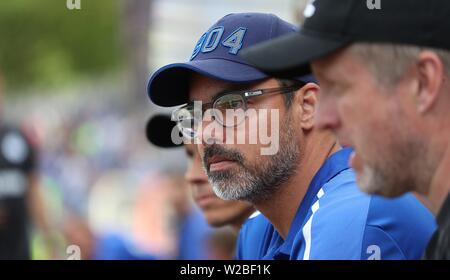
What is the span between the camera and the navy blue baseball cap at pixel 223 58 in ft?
11.3

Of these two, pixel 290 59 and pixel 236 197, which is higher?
pixel 290 59

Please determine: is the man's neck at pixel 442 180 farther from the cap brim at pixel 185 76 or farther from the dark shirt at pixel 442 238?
the cap brim at pixel 185 76

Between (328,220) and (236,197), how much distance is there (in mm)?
499

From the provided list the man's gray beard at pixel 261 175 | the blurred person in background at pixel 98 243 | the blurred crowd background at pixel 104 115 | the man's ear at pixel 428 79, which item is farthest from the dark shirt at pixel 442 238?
the blurred person in background at pixel 98 243

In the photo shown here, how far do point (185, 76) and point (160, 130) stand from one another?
3.44ft

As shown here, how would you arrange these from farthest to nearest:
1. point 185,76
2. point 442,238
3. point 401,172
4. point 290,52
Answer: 1. point 185,76
2. point 290,52
3. point 401,172
4. point 442,238

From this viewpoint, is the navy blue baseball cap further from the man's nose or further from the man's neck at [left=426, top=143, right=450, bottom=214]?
the man's neck at [left=426, top=143, right=450, bottom=214]

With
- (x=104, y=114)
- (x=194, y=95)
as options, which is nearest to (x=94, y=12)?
(x=104, y=114)

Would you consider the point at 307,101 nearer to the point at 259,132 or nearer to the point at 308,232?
the point at 259,132

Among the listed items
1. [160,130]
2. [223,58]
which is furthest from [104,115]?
[223,58]

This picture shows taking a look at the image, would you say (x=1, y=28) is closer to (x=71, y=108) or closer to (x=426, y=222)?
(x=71, y=108)

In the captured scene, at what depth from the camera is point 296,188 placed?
138 inches
